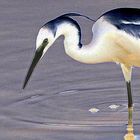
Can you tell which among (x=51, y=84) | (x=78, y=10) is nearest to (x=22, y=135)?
(x=51, y=84)

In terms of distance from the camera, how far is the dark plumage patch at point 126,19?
27.7ft

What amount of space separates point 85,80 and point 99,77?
0.65ft

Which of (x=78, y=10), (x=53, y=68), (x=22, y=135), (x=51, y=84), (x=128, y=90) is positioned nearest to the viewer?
(x=22, y=135)

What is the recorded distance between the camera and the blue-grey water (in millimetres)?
8695

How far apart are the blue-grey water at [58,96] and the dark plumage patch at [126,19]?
96cm

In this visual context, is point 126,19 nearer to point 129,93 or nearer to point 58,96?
point 129,93

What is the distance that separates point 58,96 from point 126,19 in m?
1.74

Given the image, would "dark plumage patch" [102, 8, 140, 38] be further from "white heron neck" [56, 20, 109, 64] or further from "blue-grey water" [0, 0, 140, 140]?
"blue-grey water" [0, 0, 140, 140]

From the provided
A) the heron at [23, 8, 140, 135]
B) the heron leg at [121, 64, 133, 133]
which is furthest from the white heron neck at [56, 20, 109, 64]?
the heron leg at [121, 64, 133, 133]

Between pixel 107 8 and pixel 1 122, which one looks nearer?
pixel 1 122

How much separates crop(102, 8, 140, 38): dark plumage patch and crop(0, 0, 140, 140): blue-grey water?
959 millimetres

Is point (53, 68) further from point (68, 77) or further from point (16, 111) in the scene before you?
point (16, 111)

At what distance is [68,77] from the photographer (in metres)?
10.8

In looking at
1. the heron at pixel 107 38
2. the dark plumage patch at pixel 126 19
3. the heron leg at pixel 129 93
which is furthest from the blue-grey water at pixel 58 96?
the dark plumage patch at pixel 126 19
